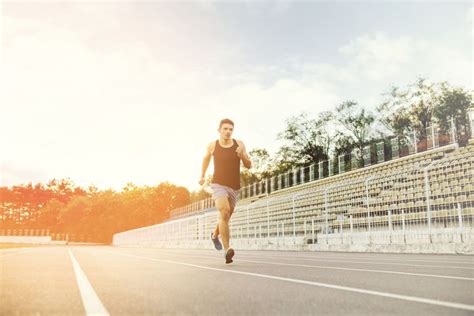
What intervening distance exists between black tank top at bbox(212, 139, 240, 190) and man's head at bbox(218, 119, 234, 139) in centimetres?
20

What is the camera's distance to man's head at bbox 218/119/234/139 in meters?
6.62

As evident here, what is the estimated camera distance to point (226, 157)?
6707mm

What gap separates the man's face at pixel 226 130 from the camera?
261 inches

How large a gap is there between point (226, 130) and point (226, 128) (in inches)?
1.1

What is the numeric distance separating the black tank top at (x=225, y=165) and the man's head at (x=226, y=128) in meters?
0.20

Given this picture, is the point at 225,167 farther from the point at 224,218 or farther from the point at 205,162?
the point at 224,218

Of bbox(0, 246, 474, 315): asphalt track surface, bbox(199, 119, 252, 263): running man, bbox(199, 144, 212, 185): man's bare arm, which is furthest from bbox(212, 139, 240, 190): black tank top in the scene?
bbox(0, 246, 474, 315): asphalt track surface

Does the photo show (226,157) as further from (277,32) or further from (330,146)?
(330,146)

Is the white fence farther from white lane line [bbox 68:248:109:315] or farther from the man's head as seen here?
white lane line [bbox 68:248:109:315]

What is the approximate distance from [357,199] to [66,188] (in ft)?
393

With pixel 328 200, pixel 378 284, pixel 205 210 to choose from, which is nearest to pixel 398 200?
pixel 328 200

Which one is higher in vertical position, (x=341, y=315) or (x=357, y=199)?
(x=357, y=199)

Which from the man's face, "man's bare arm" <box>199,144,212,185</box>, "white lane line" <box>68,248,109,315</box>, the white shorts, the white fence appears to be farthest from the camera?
the white fence

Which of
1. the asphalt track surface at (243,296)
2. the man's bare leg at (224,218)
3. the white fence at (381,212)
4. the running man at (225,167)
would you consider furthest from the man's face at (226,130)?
the white fence at (381,212)
